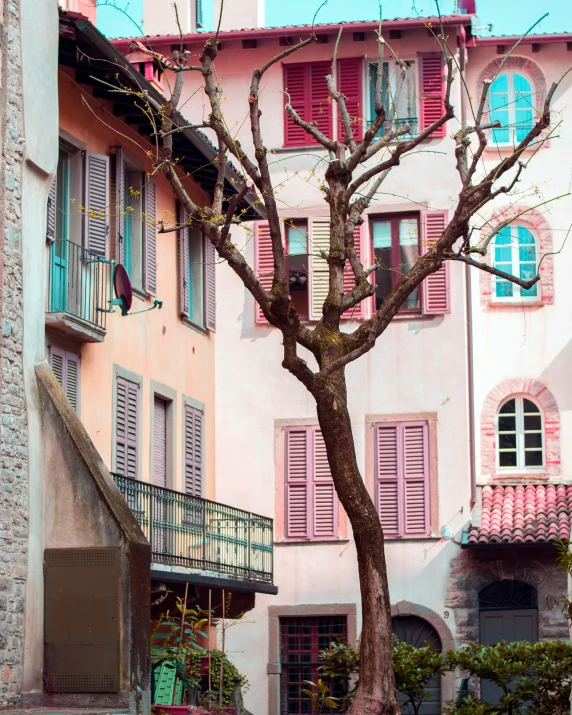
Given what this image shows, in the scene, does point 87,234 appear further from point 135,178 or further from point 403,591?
point 403,591

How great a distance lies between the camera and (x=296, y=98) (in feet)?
85.5

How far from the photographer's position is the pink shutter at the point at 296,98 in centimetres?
2598

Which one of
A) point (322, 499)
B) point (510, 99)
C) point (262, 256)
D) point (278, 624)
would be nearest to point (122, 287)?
point (262, 256)

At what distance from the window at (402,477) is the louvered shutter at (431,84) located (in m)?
5.51

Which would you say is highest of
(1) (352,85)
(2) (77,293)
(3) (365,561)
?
(1) (352,85)

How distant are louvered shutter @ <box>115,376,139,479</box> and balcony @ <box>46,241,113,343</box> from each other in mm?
1372

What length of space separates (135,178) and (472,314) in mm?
7734

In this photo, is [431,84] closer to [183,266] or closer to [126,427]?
[183,266]

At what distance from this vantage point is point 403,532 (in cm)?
2420

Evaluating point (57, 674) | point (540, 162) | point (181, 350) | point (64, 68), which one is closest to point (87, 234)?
point (64, 68)

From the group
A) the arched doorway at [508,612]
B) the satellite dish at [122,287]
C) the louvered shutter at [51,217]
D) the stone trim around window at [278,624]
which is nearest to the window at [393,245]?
the arched doorway at [508,612]

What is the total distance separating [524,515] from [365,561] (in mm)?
10461

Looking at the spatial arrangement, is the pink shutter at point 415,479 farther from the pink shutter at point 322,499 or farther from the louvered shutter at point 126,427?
the louvered shutter at point 126,427

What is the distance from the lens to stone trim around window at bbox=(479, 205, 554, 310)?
26.2 m
